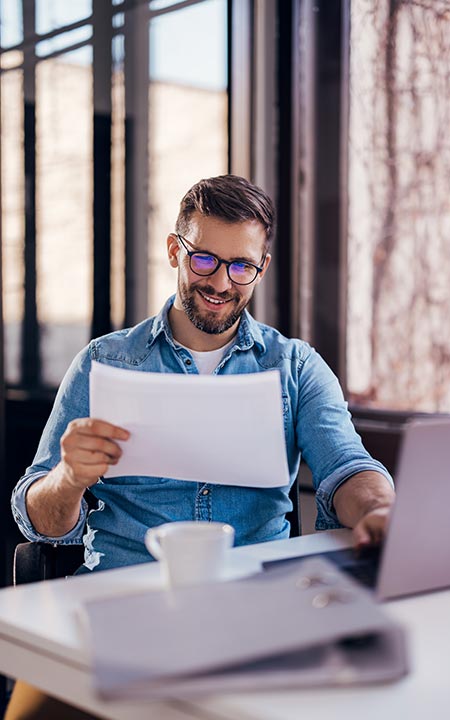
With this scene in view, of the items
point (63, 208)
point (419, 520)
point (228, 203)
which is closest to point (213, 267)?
point (228, 203)

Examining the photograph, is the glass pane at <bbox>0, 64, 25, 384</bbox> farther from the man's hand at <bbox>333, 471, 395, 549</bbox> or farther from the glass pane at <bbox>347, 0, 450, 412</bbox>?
the man's hand at <bbox>333, 471, 395, 549</bbox>

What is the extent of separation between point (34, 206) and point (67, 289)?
0.27 meters

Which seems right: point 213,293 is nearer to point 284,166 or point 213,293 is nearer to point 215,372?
point 215,372

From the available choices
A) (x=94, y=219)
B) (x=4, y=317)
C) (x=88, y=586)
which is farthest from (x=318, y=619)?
(x=94, y=219)

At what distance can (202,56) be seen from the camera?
309 centimetres

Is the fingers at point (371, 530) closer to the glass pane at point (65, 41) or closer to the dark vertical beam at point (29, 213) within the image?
the dark vertical beam at point (29, 213)

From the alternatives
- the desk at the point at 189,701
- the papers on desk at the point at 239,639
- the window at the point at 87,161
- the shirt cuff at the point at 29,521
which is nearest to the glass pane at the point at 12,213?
the window at the point at 87,161

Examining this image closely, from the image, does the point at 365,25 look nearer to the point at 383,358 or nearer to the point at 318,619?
the point at 383,358

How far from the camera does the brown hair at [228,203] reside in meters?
1.95

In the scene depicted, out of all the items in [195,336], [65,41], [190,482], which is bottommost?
[190,482]

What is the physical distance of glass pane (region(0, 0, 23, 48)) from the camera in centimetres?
258

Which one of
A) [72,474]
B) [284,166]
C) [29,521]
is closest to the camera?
[72,474]

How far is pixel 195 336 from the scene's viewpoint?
1.99 metres

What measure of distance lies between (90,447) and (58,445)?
0.41m
